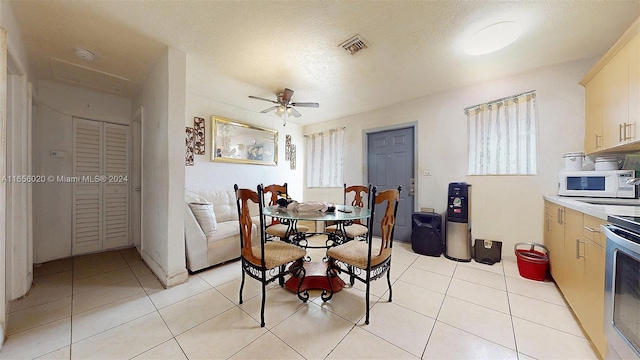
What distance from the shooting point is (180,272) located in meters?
2.18

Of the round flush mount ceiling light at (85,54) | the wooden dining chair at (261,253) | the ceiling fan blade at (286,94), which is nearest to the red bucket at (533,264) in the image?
the wooden dining chair at (261,253)

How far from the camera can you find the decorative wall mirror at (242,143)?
3633 millimetres

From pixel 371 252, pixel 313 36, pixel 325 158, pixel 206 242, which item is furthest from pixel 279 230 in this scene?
pixel 325 158

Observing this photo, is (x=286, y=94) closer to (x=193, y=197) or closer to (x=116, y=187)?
(x=193, y=197)

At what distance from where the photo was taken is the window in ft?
8.55

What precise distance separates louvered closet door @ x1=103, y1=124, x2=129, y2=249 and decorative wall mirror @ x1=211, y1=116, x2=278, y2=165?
130 cm

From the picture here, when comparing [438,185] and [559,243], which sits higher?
[438,185]

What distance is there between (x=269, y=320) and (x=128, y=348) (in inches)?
34.5

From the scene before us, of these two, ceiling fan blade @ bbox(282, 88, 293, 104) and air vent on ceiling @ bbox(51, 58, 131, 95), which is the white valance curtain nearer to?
ceiling fan blade @ bbox(282, 88, 293, 104)

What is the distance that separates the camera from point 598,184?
6.42 feet

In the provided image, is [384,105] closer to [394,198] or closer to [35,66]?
[394,198]

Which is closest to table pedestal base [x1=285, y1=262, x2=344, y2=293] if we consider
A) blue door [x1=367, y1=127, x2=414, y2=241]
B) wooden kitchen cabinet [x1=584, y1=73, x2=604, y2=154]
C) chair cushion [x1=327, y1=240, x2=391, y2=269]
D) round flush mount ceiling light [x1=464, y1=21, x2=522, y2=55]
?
chair cushion [x1=327, y1=240, x2=391, y2=269]

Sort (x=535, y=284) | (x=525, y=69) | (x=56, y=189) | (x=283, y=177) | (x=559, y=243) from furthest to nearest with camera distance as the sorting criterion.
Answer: (x=283, y=177), (x=56, y=189), (x=525, y=69), (x=535, y=284), (x=559, y=243)

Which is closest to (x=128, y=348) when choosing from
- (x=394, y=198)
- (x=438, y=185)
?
(x=394, y=198)
